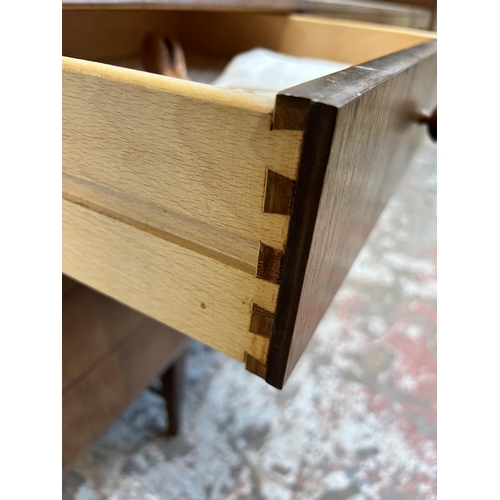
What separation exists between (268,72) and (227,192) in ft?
1.14

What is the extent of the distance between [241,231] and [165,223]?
0.06 m

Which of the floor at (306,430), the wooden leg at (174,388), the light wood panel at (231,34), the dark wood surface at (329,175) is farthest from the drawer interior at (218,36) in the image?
the floor at (306,430)

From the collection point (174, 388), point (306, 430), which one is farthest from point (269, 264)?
point (306, 430)

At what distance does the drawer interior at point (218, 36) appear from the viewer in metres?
0.64

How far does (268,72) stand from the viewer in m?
0.53

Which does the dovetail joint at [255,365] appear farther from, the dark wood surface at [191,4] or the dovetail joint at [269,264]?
the dark wood surface at [191,4]

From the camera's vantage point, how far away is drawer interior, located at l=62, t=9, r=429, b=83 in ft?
2.10

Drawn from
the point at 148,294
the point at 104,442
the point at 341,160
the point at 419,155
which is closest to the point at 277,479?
the point at 104,442

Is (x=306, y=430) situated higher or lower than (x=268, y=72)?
lower

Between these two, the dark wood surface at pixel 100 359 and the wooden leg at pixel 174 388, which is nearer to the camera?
the dark wood surface at pixel 100 359

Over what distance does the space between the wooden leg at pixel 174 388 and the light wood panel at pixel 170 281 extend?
534mm

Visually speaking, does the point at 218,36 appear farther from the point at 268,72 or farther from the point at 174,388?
the point at 174,388
